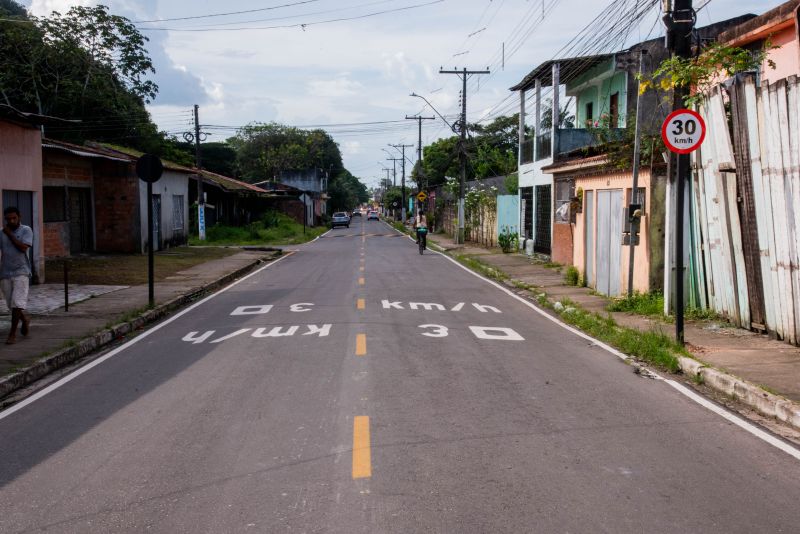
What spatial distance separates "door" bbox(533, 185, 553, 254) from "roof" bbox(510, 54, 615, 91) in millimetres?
4273

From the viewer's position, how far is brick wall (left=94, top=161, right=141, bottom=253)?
98.3 feet

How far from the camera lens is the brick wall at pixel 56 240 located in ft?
83.2

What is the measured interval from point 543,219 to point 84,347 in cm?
2223

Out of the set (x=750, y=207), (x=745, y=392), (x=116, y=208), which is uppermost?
(x=116, y=208)

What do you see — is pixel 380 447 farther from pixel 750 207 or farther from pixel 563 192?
pixel 563 192

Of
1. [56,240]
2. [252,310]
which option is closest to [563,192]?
[252,310]

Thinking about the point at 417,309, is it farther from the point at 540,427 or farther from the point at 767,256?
the point at 540,427

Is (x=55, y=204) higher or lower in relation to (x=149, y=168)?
lower

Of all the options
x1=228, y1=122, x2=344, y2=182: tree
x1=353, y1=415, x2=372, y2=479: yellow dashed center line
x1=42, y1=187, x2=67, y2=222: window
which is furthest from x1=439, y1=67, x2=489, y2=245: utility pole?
x1=228, y1=122, x2=344, y2=182: tree

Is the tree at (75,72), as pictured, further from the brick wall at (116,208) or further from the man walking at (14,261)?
the man walking at (14,261)

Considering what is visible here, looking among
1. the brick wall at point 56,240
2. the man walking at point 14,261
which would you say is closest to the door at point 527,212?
the brick wall at point 56,240

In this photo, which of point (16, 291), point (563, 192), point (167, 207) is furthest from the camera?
point (167, 207)

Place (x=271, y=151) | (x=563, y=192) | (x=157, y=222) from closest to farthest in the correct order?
1. (x=563, y=192)
2. (x=157, y=222)
3. (x=271, y=151)

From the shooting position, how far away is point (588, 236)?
19.3m
